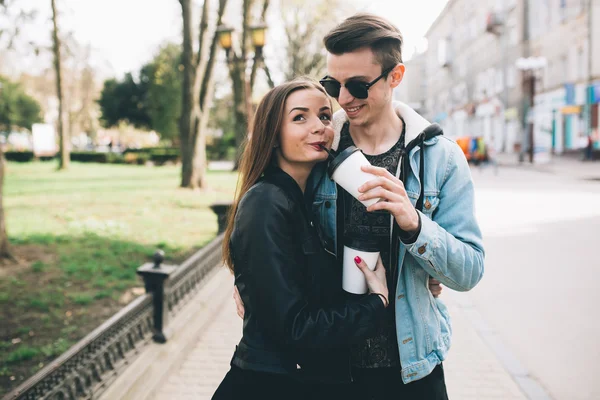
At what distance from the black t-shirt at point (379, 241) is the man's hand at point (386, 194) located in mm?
312

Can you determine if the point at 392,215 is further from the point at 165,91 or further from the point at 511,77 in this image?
the point at 165,91

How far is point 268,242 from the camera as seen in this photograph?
1.58m

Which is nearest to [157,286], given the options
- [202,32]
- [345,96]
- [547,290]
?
[345,96]

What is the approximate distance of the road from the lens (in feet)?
14.5

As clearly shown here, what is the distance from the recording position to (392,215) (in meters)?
1.74

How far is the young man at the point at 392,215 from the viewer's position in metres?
1.79

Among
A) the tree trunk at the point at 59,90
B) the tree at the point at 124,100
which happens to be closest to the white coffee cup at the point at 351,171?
the tree trunk at the point at 59,90

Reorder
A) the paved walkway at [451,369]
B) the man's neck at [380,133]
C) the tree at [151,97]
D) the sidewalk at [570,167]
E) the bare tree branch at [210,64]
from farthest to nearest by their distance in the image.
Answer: the tree at [151,97]
the sidewalk at [570,167]
the bare tree branch at [210,64]
the paved walkway at [451,369]
the man's neck at [380,133]

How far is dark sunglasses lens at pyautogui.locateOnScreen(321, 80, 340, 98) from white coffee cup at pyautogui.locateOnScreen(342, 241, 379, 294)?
601mm

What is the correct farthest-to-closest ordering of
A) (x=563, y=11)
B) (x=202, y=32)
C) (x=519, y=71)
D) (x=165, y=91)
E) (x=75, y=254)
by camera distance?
1. (x=165, y=91)
2. (x=519, y=71)
3. (x=563, y=11)
4. (x=202, y=32)
5. (x=75, y=254)

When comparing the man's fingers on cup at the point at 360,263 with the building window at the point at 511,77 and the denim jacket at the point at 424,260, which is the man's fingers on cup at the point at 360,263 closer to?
the denim jacket at the point at 424,260

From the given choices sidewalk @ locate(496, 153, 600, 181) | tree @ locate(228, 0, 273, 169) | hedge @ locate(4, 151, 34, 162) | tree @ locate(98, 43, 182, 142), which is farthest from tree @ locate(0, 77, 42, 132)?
sidewalk @ locate(496, 153, 600, 181)

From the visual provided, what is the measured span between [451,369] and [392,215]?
10.8 feet

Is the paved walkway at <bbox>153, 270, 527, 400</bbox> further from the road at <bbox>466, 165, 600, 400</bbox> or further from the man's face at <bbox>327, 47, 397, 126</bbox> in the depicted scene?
the man's face at <bbox>327, 47, 397, 126</bbox>
